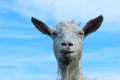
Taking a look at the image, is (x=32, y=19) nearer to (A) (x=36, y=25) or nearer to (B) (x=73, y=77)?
(A) (x=36, y=25)

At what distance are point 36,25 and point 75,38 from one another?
70.1 inches

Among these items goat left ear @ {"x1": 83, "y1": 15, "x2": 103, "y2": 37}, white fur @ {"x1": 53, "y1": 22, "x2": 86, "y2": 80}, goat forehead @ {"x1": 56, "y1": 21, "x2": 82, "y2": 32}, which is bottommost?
white fur @ {"x1": 53, "y1": 22, "x2": 86, "y2": 80}

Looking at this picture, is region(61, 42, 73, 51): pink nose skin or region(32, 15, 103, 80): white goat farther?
region(32, 15, 103, 80): white goat

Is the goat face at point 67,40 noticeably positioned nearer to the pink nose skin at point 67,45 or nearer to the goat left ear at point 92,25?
the pink nose skin at point 67,45

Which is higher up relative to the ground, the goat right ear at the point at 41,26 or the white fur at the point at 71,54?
the goat right ear at the point at 41,26

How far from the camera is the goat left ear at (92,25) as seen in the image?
1144 cm

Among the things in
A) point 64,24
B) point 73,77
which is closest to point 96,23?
point 64,24

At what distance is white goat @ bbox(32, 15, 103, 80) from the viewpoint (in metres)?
10.1

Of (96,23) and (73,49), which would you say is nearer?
(73,49)

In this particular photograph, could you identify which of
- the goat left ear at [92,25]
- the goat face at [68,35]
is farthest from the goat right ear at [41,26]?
the goat left ear at [92,25]

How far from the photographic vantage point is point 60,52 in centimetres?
1013

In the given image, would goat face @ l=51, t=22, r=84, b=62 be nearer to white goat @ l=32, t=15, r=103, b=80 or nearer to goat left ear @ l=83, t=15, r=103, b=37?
white goat @ l=32, t=15, r=103, b=80

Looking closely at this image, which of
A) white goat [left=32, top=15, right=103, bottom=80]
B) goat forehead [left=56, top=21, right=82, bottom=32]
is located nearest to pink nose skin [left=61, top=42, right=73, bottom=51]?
white goat [left=32, top=15, right=103, bottom=80]

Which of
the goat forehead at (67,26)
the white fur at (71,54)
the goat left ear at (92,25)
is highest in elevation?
the goat left ear at (92,25)
